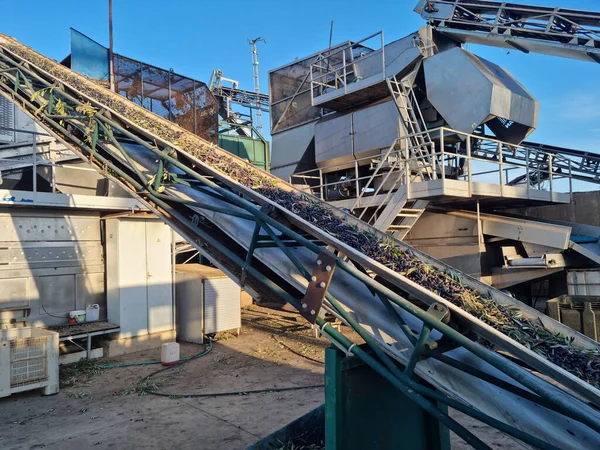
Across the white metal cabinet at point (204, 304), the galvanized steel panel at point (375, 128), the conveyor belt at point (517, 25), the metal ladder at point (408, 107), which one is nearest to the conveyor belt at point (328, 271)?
the white metal cabinet at point (204, 304)

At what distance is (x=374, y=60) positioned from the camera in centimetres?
1079

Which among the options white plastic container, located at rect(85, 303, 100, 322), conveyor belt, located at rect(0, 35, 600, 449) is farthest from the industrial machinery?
white plastic container, located at rect(85, 303, 100, 322)

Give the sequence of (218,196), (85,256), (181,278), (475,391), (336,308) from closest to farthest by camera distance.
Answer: (475,391)
(336,308)
(218,196)
(85,256)
(181,278)

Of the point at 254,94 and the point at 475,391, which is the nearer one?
the point at 475,391

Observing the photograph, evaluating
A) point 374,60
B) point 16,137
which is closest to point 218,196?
point 374,60

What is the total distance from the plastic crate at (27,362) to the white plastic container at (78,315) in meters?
1.31

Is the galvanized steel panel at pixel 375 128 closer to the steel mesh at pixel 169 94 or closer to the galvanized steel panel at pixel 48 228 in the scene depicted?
the steel mesh at pixel 169 94

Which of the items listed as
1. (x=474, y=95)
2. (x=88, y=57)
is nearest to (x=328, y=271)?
(x=474, y=95)

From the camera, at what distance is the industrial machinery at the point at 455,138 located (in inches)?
319

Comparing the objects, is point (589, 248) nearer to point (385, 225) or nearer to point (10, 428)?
point (385, 225)

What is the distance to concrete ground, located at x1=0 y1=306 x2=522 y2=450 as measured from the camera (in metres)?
5.14

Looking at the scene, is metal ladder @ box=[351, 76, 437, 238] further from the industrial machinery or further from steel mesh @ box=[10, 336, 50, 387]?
steel mesh @ box=[10, 336, 50, 387]

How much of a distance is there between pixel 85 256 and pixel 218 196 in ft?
19.0

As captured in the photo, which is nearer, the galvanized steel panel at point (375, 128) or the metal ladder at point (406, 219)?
the metal ladder at point (406, 219)
